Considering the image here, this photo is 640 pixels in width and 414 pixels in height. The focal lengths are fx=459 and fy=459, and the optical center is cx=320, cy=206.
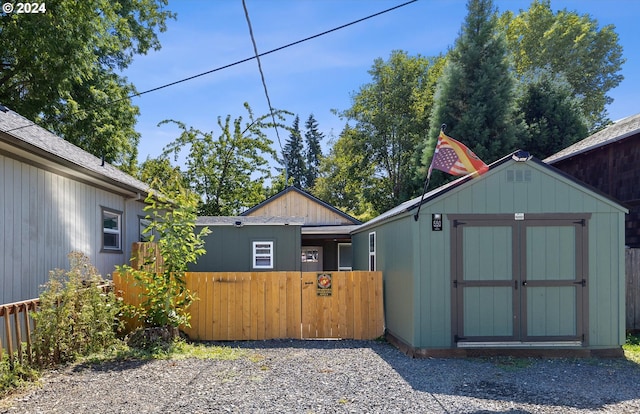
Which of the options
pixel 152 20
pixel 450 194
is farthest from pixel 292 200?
pixel 450 194

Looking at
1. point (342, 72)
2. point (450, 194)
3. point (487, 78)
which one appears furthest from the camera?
point (487, 78)

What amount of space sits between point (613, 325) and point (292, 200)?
13458 mm

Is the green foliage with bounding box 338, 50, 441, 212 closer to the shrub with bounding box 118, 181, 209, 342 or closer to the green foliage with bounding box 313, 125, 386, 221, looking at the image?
the green foliage with bounding box 313, 125, 386, 221

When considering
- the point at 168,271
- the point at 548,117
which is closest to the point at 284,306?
the point at 168,271

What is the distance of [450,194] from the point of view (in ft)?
23.3

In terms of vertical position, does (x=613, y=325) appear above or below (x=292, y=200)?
below

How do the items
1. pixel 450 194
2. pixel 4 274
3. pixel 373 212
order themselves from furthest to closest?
pixel 373 212
pixel 450 194
pixel 4 274

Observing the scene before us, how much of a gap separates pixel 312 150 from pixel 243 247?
41.6 meters

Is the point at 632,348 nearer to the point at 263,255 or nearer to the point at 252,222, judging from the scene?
the point at 263,255

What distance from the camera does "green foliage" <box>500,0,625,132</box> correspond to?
3041 centimetres

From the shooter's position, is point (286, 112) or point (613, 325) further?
point (286, 112)

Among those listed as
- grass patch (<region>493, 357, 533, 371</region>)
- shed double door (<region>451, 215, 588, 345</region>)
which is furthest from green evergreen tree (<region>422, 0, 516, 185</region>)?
grass patch (<region>493, 357, 533, 371</region>)

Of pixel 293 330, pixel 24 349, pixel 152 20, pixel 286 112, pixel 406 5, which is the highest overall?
pixel 152 20

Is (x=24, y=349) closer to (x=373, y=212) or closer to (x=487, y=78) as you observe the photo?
(x=487, y=78)
